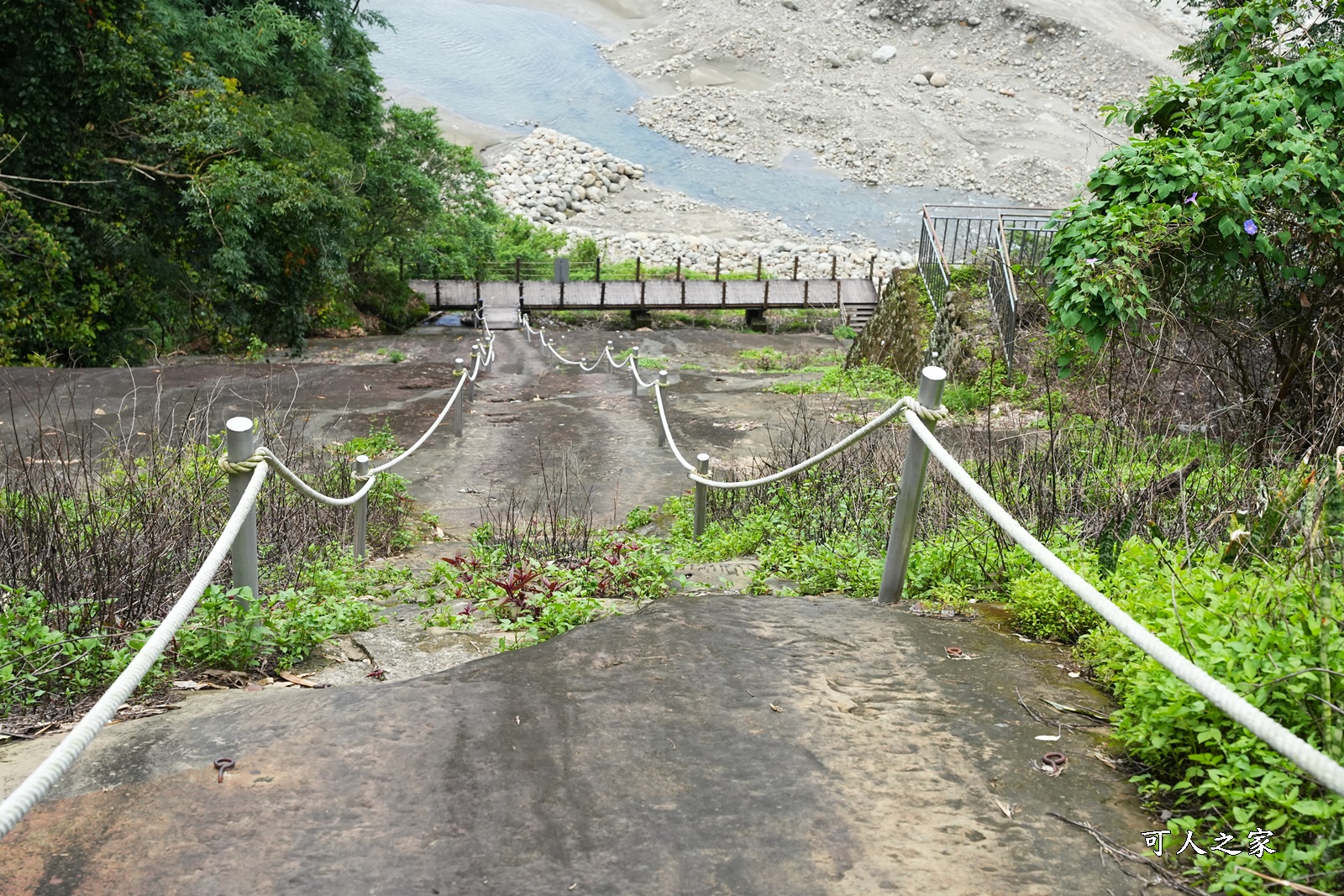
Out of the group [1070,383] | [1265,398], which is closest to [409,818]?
[1265,398]

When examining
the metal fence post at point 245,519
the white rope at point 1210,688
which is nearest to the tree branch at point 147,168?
the metal fence post at point 245,519

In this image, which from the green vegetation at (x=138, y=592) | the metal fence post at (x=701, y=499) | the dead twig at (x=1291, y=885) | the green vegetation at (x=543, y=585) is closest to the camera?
the dead twig at (x=1291, y=885)

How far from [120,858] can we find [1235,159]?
8140 mm

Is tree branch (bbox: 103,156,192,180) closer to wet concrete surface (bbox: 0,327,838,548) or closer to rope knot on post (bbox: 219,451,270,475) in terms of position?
wet concrete surface (bbox: 0,327,838,548)

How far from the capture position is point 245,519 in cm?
357

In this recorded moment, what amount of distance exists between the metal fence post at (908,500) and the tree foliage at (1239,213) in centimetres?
413

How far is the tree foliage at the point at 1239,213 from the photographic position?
7238 mm

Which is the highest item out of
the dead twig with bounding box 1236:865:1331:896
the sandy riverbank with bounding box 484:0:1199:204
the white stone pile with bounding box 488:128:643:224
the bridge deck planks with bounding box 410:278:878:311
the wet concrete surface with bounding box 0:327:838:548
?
the sandy riverbank with bounding box 484:0:1199:204

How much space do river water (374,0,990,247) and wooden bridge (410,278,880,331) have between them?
19.2m

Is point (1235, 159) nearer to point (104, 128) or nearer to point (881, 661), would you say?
point (881, 661)

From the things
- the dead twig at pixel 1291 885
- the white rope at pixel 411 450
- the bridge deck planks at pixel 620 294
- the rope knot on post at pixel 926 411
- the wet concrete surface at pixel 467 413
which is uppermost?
the bridge deck planks at pixel 620 294

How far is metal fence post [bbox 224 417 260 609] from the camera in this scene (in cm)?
359

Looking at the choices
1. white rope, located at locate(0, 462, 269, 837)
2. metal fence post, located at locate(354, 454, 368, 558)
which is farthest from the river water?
white rope, located at locate(0, 462, 269, 837)

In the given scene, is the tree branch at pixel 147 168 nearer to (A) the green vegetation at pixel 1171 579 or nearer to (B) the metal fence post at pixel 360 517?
(B) the metal fence post at pixel 360 517
